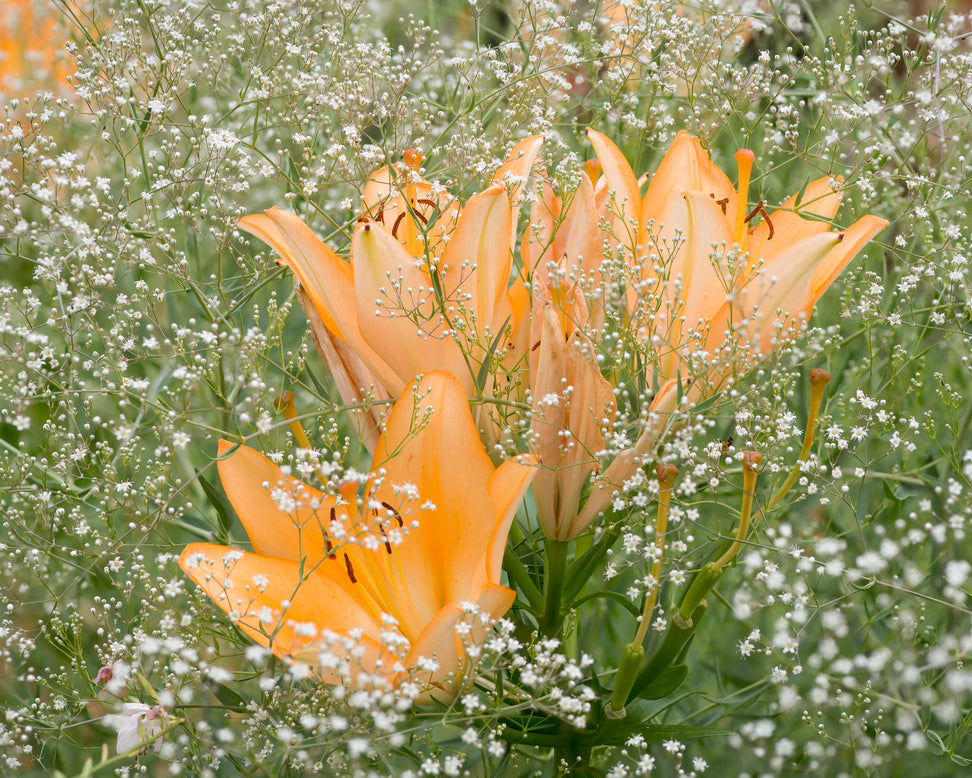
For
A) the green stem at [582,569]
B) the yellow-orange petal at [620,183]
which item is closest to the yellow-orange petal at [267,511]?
the green stem at [582,569]

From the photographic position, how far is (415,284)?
32.4 inches

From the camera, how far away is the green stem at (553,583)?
0.85 meters

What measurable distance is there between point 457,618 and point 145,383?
0.33 m

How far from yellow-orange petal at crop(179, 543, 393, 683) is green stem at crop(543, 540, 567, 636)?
0.47ft

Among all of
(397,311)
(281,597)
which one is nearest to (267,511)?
(281,597)

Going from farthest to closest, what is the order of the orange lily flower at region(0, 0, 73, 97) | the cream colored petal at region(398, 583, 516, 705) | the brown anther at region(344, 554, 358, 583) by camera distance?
the orange lily flower at region(0, 0, 73, 97)
the brown anther at region(344, 554, 358, 583)
the cream colored petal at region(398, 583, 516, 705)

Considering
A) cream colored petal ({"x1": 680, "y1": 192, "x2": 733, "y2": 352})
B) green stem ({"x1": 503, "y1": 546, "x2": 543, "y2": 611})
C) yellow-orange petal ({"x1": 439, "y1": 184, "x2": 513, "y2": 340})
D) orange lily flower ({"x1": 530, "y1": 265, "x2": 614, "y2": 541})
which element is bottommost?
green stem ({"x1": 503, "y1": 546, "x2": 543, "y2": 611})

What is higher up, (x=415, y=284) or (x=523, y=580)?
(x=415, y=284)

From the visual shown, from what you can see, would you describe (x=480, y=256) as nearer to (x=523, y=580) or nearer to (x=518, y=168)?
(x=518, y=168)

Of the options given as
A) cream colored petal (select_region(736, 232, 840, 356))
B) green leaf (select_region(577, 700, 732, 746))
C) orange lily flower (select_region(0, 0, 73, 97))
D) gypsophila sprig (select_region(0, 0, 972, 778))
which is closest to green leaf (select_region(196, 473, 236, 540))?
gypsophila sprig (select_region(0, 0, 972, 778))

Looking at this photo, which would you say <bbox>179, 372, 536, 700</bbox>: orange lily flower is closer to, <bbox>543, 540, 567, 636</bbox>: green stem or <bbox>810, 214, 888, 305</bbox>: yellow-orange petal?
<bbox>543, 540, 567, 636</bbox>: green stem

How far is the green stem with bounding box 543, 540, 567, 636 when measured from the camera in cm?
85

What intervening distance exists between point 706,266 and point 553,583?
0.96 ft

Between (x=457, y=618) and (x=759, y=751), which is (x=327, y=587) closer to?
(x=457, y=618)
